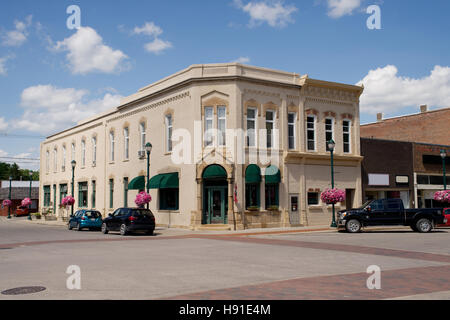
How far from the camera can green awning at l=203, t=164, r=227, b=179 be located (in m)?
28.1

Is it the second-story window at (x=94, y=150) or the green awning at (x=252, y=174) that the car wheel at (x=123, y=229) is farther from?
the second-story window at (x=94, y=150)

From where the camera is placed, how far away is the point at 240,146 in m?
28.8

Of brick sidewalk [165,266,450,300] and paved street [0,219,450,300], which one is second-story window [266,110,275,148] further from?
brick sidewalk [165,266,450,300]

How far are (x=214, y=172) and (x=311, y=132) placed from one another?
861 cm

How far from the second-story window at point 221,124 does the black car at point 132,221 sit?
22.4 ft

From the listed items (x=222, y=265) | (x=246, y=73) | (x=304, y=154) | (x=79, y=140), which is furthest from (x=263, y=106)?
(x=79, y=140)

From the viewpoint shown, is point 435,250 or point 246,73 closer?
point 435,250

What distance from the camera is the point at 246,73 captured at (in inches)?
1171

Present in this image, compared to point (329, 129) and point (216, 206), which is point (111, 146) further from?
point (329, 129)

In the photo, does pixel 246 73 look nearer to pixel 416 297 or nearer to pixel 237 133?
pixel 237 133

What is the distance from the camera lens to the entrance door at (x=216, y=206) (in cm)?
2866

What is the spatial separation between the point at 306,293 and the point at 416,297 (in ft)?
6.16

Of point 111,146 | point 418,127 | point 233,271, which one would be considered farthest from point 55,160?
point 233,271

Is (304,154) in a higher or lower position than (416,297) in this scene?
higher
